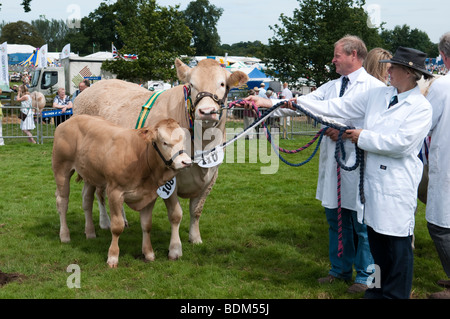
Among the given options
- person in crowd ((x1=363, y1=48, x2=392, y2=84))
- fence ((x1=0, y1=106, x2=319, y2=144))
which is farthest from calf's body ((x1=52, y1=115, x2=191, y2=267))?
fence ((x1=0, y1=106, x2=319, y2=144))

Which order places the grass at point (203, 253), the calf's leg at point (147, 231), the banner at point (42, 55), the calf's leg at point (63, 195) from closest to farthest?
the grass at point (203, 253) → the calf's leg at point (147, 231) → the calf's leg at point (63, 195) → the banner at point (42, 55)

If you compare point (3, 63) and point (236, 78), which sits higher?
point (3, 63)

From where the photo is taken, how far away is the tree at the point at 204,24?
89000 mm

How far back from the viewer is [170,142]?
4.75m

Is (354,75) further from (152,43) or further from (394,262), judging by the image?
(152,43)

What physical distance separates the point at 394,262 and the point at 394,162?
84 cm

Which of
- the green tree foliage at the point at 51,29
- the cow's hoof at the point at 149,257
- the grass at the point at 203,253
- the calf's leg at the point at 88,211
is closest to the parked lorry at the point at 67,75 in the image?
the grass at the point at 203,253

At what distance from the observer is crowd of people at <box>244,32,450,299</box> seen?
12.3 feet

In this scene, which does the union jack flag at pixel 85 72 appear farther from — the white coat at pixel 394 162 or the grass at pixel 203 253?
the white coat at pixel 394 162

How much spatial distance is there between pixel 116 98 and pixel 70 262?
2679 millimetres

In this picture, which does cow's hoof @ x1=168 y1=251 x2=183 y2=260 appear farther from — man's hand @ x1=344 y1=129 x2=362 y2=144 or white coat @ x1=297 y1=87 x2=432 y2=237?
man's hand @ x1=344 y1=129 x2=362 y2=144

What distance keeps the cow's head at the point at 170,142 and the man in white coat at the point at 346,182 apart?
1383mm

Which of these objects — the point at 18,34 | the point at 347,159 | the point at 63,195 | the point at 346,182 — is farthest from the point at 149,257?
the point at 18,34

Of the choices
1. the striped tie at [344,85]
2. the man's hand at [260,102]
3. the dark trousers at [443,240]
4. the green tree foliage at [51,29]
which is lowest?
the dark trousers at [443,240]
